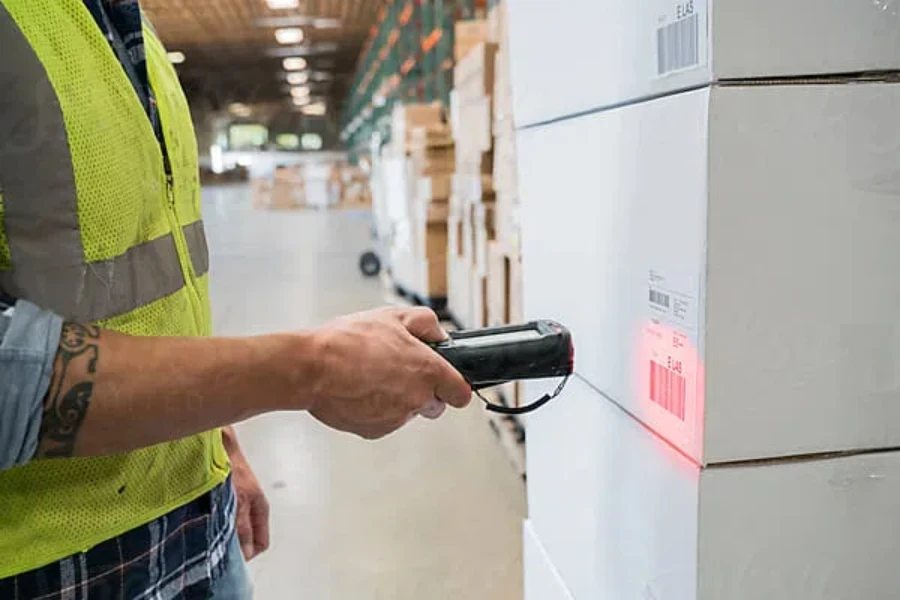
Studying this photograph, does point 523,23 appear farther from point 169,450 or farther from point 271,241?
point 271,241

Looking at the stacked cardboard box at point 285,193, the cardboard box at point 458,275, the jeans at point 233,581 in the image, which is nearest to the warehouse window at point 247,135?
the stacked cardboard box at point 285,193

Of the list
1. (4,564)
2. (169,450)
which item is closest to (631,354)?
(169,450)

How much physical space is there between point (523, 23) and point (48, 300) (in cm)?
73

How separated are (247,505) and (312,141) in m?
31.5

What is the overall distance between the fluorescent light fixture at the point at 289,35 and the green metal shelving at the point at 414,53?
2.57 m

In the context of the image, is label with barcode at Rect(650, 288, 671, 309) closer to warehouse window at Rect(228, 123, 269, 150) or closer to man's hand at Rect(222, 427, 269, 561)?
man's hand at Rect(222, 427, 269, 561)

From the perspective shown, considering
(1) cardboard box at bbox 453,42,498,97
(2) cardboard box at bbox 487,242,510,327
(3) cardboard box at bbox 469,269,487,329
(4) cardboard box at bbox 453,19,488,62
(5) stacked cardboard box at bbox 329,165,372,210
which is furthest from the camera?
(5) stacked cardboard box at bbox 329,165,372,210

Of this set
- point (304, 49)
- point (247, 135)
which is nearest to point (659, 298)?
point (304, 49)

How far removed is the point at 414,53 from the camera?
10.7 metres

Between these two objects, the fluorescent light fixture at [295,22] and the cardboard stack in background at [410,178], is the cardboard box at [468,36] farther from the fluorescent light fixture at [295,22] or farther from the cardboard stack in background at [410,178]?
the fluorescent light fixture at [295,22]

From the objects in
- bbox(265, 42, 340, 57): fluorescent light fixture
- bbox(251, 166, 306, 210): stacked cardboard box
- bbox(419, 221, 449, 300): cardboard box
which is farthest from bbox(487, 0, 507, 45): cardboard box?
bbox(265, 42, 340, 57): fluorescent light fixture

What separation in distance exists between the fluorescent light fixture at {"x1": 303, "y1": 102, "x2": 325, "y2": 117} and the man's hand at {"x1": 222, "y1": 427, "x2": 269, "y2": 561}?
32.7 meters

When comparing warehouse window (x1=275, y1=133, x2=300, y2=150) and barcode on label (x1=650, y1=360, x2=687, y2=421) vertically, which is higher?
warehouse window (x1=275, y1=133, x2=300, y2=150)

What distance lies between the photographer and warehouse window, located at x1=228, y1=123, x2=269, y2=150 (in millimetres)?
30616
